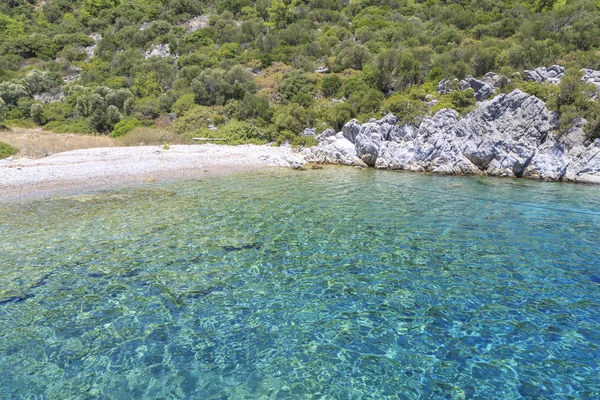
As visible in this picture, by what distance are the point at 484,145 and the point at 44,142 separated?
41541mm

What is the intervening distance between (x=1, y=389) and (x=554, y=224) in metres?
17.0

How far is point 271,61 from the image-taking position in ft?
216

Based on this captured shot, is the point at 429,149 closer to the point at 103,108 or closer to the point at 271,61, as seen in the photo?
the point at 103,108

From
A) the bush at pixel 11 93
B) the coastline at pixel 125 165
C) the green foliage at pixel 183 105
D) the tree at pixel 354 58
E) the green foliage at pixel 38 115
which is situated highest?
the tree at pixel 354 58

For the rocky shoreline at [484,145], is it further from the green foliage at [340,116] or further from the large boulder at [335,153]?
the green foliage at [340,116]

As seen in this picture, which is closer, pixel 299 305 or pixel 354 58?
pixel 299 305

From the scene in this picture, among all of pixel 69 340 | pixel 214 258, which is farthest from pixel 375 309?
pixel 69 340

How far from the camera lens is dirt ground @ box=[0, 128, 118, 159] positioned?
28.7m

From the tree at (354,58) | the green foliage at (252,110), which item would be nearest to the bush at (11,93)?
the green foliage at (252,110)

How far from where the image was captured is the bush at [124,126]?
40.2 metres

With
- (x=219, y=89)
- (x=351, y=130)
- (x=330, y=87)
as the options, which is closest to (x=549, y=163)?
(x=351, y=130)

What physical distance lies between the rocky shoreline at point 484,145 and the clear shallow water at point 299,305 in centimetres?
1233

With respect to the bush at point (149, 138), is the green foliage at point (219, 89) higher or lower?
higher

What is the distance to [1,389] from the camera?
4.94 meters
